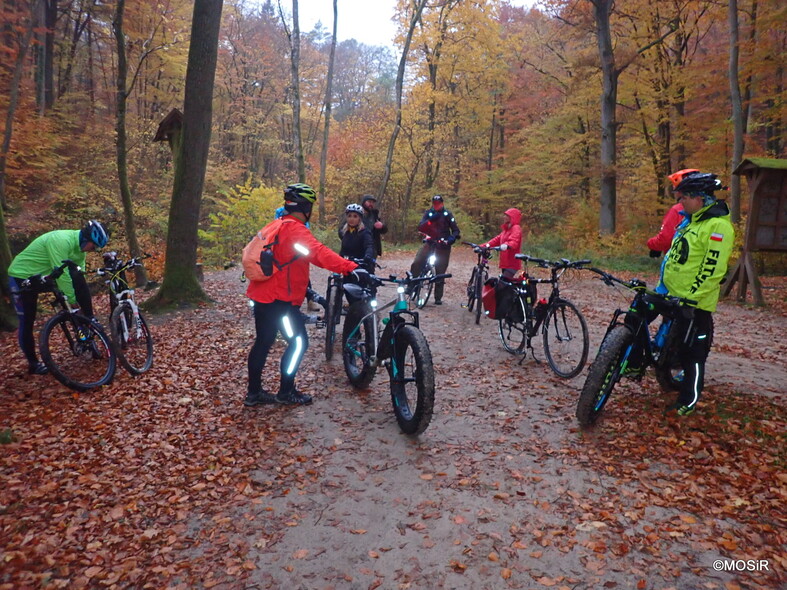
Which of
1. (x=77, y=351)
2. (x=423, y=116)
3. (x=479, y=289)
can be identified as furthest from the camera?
(x=423, y=116)

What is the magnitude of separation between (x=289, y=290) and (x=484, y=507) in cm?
263

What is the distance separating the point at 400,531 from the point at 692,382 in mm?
3017

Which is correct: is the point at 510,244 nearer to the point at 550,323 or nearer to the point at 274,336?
the point at 550,323

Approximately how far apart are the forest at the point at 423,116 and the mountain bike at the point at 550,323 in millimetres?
5936

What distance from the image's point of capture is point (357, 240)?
7199 millimetres

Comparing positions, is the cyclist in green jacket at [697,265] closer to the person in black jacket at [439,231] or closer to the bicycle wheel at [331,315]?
the bicycle wheel at [331,315]

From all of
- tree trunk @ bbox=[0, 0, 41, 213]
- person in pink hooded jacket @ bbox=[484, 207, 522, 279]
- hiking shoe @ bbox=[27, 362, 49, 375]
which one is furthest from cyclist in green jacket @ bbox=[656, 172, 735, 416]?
tree trunk @ bbox=[0, 0, 41, 213]

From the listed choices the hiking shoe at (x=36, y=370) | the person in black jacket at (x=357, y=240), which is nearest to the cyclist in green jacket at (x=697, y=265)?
the person in black jacket at (x=357, y=240)

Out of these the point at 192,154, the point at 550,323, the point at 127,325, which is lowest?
the point at 127,325

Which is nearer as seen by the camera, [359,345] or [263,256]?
[263,256]

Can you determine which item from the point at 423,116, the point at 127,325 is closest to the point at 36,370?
Answer: the point at 127,325

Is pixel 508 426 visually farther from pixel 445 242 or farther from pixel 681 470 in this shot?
pixel 445 242

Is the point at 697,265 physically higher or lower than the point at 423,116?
lower

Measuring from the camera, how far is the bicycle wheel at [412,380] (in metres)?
4.12
